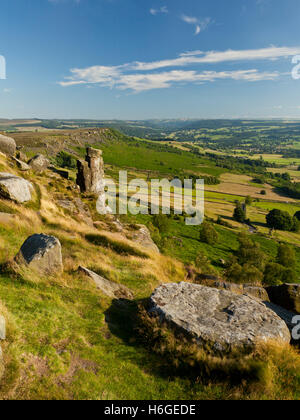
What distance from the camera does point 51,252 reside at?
11.9 m

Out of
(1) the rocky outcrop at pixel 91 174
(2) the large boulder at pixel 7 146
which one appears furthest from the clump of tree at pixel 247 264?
(2) the large boulder at pixel 7 146

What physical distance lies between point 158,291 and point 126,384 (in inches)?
190

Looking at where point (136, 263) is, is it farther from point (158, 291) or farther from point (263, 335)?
point (263, 335)

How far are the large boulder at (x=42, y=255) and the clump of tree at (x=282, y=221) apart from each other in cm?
13319

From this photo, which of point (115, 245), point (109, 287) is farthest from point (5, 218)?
point (109, 287)

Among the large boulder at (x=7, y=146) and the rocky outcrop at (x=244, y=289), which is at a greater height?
the large boulder at (x=7, y=146)

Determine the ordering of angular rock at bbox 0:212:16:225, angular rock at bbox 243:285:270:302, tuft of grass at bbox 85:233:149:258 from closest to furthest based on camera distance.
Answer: angular rock at bbox 243:285:270:302 < angular rock at bbox 0:212:16:225 < tuft of grass at bbox 85:233:149:258

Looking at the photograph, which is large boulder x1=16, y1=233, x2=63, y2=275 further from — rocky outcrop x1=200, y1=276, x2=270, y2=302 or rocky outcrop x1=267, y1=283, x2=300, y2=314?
rocky outcrop x1=267, y1=283, x2=300, y2=314

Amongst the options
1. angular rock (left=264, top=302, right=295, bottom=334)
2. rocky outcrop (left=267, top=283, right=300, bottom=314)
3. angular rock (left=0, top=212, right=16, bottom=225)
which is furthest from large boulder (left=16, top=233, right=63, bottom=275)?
rocky outcrop (left=267, top=283, right=300, bottom=314)

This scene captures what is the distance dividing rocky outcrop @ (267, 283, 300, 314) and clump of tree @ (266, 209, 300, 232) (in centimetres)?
12340

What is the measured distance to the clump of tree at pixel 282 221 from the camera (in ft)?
402

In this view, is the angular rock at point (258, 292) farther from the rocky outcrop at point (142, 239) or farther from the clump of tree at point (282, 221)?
the clump of tree at point (282, 221)

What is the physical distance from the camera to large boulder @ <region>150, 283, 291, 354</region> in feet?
29.6
